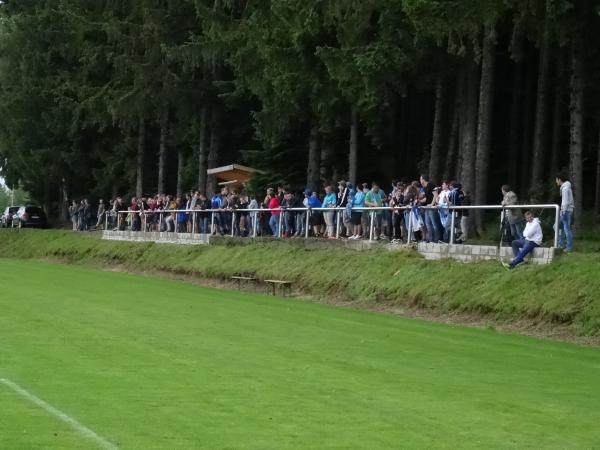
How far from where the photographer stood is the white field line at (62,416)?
827 centimetres

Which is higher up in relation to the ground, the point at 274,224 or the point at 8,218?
the point at 8,218

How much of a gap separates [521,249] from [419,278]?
9.53 feet

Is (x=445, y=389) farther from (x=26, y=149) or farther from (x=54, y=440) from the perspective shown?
(x=26, y=149)

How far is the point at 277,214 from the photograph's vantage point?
1286 inches

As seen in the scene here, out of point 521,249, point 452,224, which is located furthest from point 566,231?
point 452,224

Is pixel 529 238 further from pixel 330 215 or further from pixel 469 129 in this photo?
pixel 469 129

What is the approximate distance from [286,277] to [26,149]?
36403 millimetres

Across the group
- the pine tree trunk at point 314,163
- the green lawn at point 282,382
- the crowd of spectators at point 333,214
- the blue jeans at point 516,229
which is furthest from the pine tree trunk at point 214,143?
the green lawn at point 282,382

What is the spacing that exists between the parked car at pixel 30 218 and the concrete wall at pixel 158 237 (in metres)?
17.5

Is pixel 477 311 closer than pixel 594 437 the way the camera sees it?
No

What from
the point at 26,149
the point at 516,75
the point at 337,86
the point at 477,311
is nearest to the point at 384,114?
the point at 337,86

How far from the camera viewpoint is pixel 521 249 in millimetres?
21078

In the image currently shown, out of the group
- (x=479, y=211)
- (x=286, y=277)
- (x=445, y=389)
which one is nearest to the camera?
(x=445, y=389)

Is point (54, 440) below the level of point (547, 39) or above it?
below
